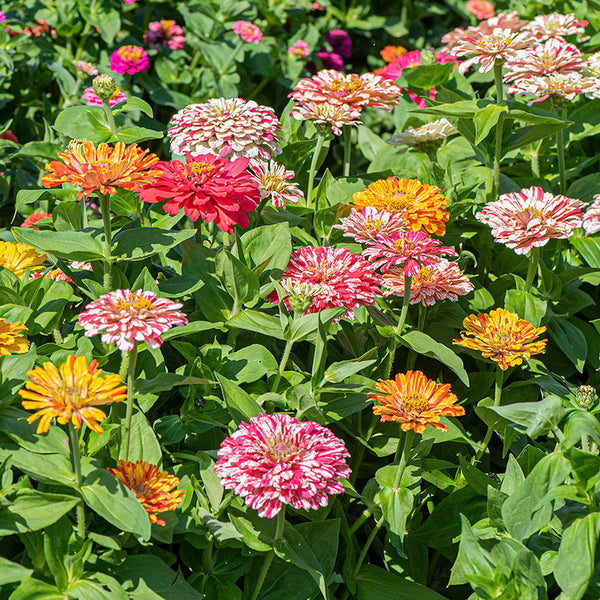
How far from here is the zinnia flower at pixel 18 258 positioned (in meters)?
1.58

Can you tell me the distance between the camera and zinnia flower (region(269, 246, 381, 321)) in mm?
1366

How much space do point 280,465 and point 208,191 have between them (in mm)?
517

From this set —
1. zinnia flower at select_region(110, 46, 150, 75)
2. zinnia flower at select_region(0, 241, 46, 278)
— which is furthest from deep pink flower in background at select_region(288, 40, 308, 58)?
zinnia flower at select_region(0, 241, 46, 278)

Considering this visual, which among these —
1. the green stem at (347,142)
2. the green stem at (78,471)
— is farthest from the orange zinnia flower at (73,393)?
the green stem at (347,142)

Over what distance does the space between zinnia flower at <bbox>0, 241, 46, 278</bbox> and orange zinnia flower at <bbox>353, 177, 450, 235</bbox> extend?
65cm

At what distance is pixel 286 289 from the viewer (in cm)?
141

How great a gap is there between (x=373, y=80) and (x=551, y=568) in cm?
117

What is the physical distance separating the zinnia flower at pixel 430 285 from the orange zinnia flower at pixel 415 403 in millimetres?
221

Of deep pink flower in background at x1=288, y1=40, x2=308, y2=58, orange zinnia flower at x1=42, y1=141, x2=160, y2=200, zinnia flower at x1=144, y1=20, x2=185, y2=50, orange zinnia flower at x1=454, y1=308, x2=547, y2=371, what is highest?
orange zinnia flower at x1=42, y1=141, x2=160, y2=200

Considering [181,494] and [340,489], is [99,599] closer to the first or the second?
[181,494]

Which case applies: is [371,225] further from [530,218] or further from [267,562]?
[267,562]

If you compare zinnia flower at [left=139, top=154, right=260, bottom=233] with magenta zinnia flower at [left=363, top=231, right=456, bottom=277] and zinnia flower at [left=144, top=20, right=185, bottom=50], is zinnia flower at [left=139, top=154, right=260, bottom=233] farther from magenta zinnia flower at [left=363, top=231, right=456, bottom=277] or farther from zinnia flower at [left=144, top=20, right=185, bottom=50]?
zinnia flower at [left=144, top=20, right=185, bottom=50]

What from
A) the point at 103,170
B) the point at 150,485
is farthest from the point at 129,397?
the point at 103,170

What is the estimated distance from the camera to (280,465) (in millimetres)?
1101
